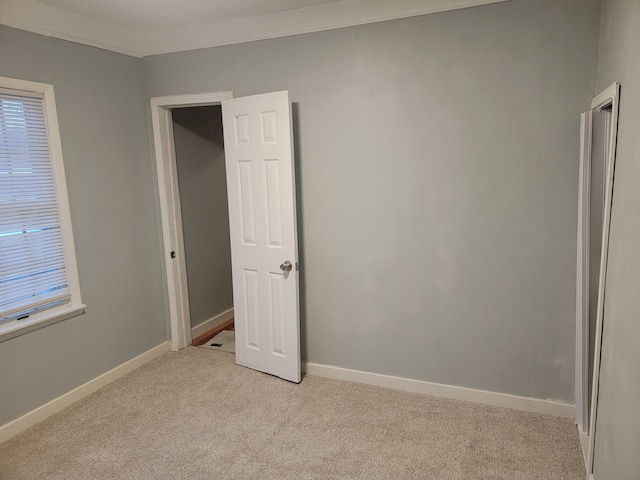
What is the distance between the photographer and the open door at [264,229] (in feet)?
9.40

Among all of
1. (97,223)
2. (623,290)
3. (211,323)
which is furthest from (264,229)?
(623,290)

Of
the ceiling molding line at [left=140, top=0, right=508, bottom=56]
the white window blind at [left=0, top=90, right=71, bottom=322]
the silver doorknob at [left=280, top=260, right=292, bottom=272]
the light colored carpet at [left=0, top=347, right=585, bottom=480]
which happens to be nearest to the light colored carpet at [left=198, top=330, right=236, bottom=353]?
the light colored carpet at [left=0, top=347, right=585, bottom=480]

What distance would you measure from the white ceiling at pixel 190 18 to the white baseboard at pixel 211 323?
8.19 ft

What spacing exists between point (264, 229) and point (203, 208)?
4.33 feet

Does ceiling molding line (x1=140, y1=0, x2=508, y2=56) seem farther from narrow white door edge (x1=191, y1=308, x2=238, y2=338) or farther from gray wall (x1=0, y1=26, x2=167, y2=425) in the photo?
narrow white door edge (x1=191, y1=308, x2=238, y2=338)

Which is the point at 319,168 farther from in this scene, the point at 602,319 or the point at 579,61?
the point at 602,319

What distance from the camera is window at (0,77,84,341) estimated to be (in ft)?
8.11

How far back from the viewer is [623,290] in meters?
1.58

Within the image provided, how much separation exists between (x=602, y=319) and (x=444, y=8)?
6.27 ft

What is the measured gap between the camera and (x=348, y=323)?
3037 mm

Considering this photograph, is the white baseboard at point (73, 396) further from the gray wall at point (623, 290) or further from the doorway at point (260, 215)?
the gray wall at point (623, 290)

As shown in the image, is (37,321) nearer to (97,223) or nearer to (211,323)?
(97,223)

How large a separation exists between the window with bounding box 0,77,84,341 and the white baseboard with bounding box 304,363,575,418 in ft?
6.18

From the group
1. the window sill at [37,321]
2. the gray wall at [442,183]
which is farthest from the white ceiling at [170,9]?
the window sill at [37,321]
